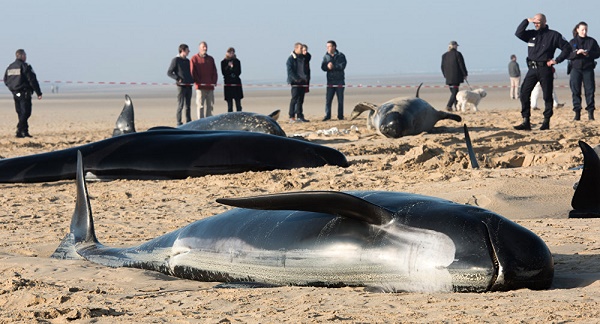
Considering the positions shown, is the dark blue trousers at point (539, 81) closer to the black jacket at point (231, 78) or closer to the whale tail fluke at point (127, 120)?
the whale tail fluke at point (127, 120)

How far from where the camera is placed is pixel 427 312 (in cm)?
382

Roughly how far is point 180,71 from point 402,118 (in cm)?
695

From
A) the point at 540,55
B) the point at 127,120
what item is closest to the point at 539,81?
the point at 540,55

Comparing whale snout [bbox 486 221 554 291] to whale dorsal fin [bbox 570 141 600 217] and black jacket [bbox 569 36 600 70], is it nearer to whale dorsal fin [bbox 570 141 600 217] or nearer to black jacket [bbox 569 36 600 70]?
whale dorsal fin [bbox 570 141 600 217]

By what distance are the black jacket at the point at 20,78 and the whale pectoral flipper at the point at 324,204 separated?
1544cm

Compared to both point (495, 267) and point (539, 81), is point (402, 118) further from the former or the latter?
point (495, 267)

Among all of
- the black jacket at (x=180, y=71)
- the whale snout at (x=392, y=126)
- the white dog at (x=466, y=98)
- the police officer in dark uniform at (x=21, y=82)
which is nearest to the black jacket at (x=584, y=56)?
the whale snout at (x=392, y=126)

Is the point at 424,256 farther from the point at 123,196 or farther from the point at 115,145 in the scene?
the point at 115,145

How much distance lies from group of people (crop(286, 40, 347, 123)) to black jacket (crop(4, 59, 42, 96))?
19.2 ft

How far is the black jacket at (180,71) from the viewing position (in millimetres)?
20562

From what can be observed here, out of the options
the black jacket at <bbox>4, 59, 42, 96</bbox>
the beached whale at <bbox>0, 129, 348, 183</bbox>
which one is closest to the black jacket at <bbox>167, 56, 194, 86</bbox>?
the black jacket at <bbox>4, 59, 42, 96</bbox>

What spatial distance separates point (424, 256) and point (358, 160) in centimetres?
749

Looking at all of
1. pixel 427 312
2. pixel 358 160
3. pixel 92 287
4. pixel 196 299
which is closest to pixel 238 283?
pixel 196 299

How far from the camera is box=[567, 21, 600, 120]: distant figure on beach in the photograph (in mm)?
18406
